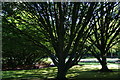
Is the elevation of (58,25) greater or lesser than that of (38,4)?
lesser

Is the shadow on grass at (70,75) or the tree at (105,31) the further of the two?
the tree at (105,31)

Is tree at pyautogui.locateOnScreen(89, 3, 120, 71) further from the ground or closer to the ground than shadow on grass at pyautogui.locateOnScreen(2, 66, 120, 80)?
further from the ground

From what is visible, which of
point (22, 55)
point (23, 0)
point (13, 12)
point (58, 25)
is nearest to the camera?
point (13, 12)

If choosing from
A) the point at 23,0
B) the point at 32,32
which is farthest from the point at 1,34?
the point at 23,0

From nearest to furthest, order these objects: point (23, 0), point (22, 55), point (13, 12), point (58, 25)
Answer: point (13, 12)
point (23, 0)
point (58, 25)
point (22, 55)

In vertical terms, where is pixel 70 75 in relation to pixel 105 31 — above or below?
below

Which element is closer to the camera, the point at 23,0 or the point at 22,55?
the point at 23,0

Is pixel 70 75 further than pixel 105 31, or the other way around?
pixel 105 31

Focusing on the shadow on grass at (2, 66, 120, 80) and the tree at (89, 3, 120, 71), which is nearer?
the shadow on grass at (2, 66, 120, 80)

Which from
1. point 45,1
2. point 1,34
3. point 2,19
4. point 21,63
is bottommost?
point 21,63

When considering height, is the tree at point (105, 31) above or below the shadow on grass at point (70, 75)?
above

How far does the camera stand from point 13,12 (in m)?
6.90

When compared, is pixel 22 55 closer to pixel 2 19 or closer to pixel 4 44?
pixel 4 44

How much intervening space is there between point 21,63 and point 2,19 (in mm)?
10654
